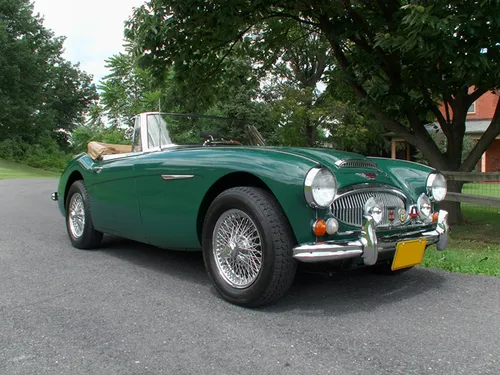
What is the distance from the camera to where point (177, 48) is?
8539mm

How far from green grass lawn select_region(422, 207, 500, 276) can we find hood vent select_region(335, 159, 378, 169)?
58.6 inches

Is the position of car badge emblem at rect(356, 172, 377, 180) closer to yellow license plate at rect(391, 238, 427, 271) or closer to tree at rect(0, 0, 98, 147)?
yellow license plate at rect(391, 238, 427, 271)

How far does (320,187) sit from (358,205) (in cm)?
37

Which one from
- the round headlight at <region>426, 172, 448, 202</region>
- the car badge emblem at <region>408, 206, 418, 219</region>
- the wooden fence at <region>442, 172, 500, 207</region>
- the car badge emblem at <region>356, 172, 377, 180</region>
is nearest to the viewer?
the car badge emblem at <region>356, 172, 377, 180</region>

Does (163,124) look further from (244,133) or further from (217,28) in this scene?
(217,28)

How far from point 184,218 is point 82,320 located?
40.9 inches

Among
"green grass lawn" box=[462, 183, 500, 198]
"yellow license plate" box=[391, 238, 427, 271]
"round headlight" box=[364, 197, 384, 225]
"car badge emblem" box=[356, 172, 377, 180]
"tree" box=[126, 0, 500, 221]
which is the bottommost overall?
"green grass lawn" box=[462, 183, 500, 198]

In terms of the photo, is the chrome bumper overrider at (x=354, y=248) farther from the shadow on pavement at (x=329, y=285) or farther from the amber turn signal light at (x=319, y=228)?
the shadow on pavement at (x=329, y=285)

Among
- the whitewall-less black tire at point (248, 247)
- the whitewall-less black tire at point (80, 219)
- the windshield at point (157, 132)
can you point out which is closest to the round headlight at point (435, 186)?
the whitewall-less black tire at point (248, 247)

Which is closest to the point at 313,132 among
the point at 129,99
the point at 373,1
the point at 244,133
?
the point at 129,99

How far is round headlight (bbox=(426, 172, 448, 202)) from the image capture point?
12.0 feet

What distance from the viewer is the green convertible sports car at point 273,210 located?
287 cm

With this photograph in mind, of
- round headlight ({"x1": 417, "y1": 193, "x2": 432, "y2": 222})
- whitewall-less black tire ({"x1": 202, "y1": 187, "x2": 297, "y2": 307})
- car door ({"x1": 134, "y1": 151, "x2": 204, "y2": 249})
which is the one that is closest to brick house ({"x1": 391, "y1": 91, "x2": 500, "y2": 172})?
round headlight ({"x1": 417, "y1": 193, "x2": 432, "y2": 222})

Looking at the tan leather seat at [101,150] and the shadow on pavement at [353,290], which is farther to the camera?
the tan leather seat at [101,150]
